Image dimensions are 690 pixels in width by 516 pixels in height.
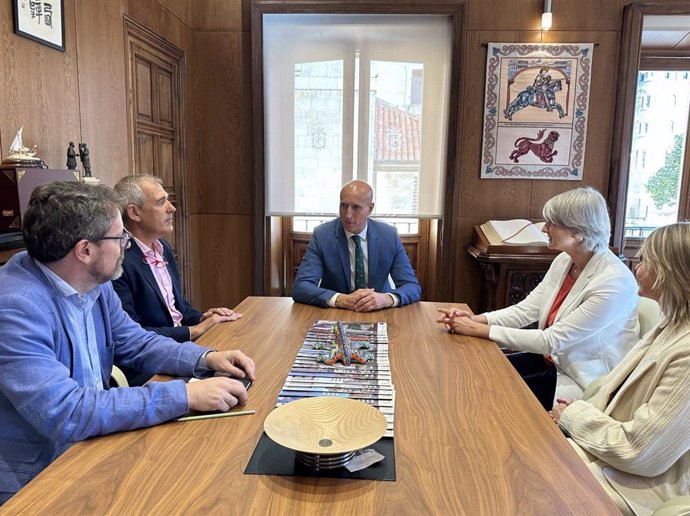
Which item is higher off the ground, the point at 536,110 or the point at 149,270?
the point at 536,110

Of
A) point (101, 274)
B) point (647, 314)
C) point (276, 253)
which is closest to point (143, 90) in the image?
point (276, 253)

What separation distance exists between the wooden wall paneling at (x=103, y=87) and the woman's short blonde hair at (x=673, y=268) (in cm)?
245

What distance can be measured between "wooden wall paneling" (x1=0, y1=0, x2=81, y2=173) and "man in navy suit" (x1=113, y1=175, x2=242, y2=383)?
457mm

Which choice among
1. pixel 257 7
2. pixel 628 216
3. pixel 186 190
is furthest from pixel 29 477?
pixel 628 216

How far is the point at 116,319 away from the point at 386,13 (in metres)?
3.12

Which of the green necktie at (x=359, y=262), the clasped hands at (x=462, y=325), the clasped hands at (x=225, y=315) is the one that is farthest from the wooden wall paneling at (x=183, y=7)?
the clasped hands at (x=462, y=325)

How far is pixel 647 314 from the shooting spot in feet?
6.54

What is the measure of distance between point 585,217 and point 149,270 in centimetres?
A: 173

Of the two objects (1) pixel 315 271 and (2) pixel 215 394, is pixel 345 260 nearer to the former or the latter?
(1) pixel 315 271

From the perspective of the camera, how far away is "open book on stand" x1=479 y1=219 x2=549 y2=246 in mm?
3602

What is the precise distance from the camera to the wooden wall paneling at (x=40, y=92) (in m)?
2.09

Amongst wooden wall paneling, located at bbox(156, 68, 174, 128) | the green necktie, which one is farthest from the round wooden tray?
wooden wall paneling, located at bbox(156, 68, 174, 128)

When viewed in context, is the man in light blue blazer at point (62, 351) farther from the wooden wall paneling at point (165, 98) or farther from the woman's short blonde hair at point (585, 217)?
the wooden wall paneling at point (165, 98)

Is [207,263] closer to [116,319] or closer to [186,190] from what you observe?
[186,190]
